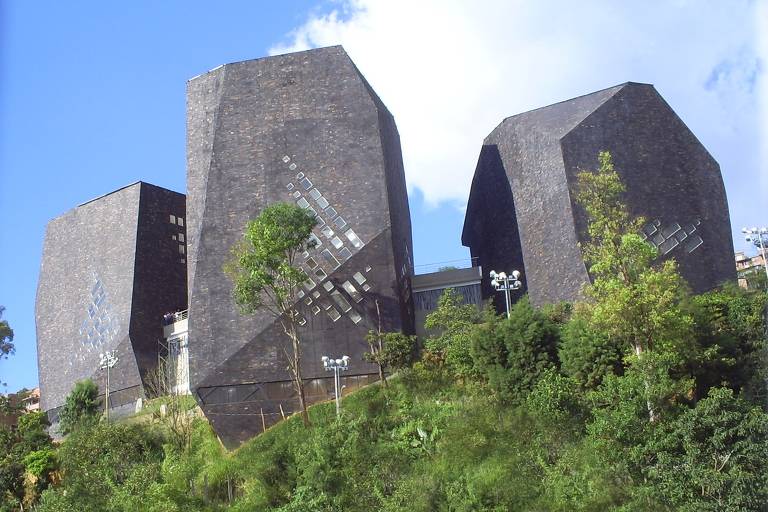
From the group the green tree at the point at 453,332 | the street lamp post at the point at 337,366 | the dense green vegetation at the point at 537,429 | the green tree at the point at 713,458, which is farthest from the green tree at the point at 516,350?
the green tree at the point at 713,458

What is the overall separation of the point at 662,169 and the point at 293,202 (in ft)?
34.6

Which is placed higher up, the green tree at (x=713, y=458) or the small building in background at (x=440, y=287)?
the small building in background at (x=440, y=287)

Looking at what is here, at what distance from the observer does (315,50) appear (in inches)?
1256

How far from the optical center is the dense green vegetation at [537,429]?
20.3m

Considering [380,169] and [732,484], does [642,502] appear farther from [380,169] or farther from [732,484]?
[380,169]

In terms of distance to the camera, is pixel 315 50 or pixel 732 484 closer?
pixel 732 484

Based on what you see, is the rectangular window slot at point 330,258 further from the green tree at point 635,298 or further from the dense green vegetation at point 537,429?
the green tree at point 635,298

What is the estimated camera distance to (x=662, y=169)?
96.7 feet

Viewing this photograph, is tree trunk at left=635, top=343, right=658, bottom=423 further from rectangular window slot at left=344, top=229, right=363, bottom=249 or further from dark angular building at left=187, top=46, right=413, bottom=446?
rectangular window slot at left=344, top=229, right=363, bottom=249

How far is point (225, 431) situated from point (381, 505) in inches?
Answer: 272

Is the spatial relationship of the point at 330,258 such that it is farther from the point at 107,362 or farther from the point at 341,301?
the point at 107,362

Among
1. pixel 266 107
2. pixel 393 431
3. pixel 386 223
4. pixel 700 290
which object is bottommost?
pixel 393 431

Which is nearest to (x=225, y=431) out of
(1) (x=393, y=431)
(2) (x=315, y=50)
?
(1) (x=393, y=431)

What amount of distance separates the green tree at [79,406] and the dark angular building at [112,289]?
1279mm
